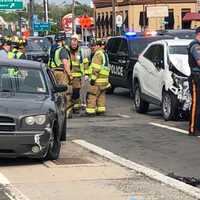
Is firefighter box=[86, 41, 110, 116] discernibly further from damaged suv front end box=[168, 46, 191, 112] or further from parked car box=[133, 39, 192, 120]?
damaged suv front end box=[168, 46, 191, 112]

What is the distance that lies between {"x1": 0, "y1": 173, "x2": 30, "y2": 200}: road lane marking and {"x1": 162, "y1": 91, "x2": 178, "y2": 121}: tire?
6.94m

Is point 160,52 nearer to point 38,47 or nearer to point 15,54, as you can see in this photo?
point 15,54

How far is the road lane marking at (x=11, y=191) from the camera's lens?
805cm

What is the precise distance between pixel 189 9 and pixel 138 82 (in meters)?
92.5

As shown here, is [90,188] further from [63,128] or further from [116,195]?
[63,128]

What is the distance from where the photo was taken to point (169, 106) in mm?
15625

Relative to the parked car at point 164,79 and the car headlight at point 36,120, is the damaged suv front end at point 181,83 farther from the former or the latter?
the car headlight at point 36,120

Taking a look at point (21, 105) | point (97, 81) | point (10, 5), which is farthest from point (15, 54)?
point (10, 5)

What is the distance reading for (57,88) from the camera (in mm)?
11469

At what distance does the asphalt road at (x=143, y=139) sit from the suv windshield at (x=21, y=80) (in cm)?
161

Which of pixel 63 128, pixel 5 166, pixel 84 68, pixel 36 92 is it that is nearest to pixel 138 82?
pixel 84 68

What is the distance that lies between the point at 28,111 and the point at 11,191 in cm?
187

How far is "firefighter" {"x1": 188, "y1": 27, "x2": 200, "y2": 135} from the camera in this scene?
13172mm

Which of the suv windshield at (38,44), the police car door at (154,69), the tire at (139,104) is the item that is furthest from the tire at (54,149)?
the suv windshield at (38,44)
